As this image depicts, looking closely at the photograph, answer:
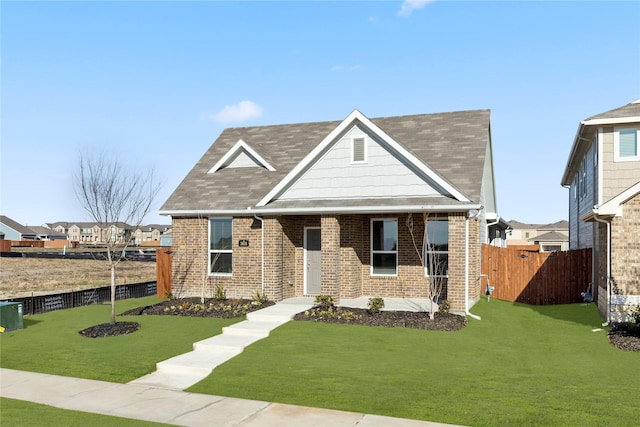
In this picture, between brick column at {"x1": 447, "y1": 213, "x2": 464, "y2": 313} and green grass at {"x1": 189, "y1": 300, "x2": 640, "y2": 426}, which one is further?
brick column at {"x1": 447, "y1": 213, "x2": 464, "y2": 313}

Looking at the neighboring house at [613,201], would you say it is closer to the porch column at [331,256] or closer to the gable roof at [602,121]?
the gable roof at [602,121]

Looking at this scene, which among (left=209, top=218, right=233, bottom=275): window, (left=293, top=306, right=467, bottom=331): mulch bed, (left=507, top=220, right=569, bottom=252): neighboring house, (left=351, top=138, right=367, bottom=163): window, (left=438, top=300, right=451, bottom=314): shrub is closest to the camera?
(left=293, top=306, right=467, bottom=331): mulch bed

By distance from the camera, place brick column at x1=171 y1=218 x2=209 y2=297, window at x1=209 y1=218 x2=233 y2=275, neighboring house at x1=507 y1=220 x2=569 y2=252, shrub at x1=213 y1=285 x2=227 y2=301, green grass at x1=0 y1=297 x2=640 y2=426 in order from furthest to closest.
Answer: neighboring house at x1=507 y1=220 x2=569 y2=252
brick column at x1=171 y1=218 x2=209 y2=297
window at x1=209 y1=218 x2=233 y2=275
shrub at x1=213 y1=285 x2=227 y2=301
green grass at x1=0 y1=297 x2=640 y2=426

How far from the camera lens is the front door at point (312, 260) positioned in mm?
18312

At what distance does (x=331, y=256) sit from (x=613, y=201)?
8.21 m

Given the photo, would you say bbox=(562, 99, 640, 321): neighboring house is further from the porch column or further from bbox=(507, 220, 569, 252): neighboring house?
bbox=(507, 220, 569, 252): neighboring house

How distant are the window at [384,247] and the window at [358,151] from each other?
8.56ft

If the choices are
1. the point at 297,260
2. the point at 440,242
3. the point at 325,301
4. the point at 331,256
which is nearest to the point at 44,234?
the point at 297,260

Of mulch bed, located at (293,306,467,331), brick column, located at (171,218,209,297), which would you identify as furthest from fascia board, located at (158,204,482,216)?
mulch bed, located at (293,306,467,331)

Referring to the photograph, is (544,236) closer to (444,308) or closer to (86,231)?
(444,308)

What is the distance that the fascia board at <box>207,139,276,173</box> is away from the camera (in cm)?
1981

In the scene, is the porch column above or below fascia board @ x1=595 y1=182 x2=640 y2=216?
below

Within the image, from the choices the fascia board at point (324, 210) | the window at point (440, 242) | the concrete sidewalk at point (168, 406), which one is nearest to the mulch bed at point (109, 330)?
the concrete sidewalk at point (168, 406)

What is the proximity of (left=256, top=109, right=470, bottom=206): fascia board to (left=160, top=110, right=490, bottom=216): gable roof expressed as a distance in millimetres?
29
